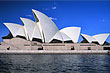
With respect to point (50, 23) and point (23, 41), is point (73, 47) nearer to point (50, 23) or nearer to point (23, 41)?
point (50, 23)

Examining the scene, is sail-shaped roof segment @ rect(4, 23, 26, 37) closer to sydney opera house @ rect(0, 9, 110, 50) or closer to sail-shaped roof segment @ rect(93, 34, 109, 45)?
sydney opera house @ rect(0, 9, 110, 50)

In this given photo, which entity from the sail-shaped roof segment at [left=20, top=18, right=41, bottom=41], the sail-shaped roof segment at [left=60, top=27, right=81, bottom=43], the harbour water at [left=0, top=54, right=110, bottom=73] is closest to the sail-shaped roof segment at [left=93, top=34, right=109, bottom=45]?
the sail-shaped roof segment at [left=60, top=27, right=81, bottom=43]

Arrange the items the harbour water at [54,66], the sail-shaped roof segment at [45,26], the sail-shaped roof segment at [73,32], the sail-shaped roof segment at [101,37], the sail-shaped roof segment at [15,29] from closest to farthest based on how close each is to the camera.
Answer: the harbour water at [54,66] → the sail-shaped roof segment at [45,26] → the sail-shaped roof segment at [15,29] → the sail-shaped roof segment at [73,32] → the sail-shaped roof segment at [101,37]

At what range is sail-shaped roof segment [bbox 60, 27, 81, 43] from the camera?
165ft

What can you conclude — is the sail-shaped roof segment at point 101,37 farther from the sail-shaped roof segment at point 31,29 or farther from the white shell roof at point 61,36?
the sail-shaped roof segment at point 31,29

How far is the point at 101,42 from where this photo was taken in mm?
51312

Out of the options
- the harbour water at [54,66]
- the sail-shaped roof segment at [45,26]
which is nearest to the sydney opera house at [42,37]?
the sail-shaped roof segment at [45,26]

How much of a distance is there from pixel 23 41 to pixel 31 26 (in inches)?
247

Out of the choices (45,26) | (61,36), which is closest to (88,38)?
(61,36)

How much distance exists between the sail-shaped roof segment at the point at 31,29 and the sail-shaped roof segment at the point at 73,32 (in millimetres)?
10731

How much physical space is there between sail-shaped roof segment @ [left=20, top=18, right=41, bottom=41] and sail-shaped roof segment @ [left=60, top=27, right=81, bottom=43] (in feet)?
35.2

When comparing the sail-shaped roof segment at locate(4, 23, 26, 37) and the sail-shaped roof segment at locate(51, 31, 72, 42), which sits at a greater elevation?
the sail-shaped roof segment at locate(4, 23, 26, 37)

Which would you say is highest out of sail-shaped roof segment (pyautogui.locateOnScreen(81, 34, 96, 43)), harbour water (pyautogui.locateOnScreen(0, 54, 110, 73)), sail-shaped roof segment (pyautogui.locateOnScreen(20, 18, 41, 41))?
sail-shaped roof segment (pyautogui.locateOnScreen(20, 18, 41, 41))

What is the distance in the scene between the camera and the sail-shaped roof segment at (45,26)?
47469 mm
